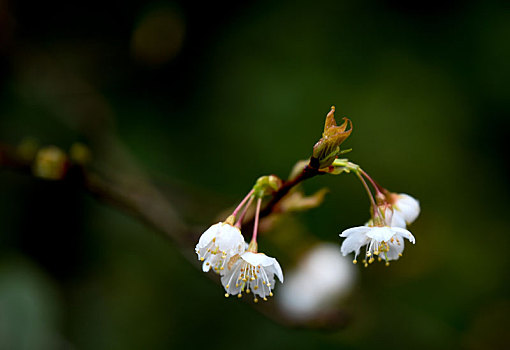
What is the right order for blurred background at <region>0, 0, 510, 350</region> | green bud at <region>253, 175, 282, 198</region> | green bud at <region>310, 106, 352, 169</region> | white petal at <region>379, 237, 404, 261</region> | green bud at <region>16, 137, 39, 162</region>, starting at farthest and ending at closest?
blurred background at <region>0, 0, 510, 350</region> < green bud at <region>16, 137, 39, 162</region> < white petal at <region>379, 237, 404, 261</region> < green bud at <region>253, 175, 282, 198</region> < green bud at <region>310, 106, 352, 169</region>

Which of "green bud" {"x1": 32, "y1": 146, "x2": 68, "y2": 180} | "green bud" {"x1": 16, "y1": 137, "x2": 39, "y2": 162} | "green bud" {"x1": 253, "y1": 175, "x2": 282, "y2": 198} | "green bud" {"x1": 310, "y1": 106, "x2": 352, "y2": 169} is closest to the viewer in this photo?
"green bud" {"x1": 310, "y1": 106, "x2": 352, "y2": 169}

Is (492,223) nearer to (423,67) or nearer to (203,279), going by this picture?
(423,67)

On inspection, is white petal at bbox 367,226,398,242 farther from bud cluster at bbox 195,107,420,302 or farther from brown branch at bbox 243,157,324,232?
brown branch at bbox 243,157,324,232

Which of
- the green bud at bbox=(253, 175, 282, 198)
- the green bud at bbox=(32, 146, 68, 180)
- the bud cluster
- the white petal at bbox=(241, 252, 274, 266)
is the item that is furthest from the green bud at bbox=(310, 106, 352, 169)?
the green bud at bbox=(32, 146, 68, 180)

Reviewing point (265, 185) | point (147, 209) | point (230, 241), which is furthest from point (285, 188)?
point (147, 209)

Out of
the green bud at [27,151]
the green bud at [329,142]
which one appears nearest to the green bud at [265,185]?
the green bud at [329,142]
